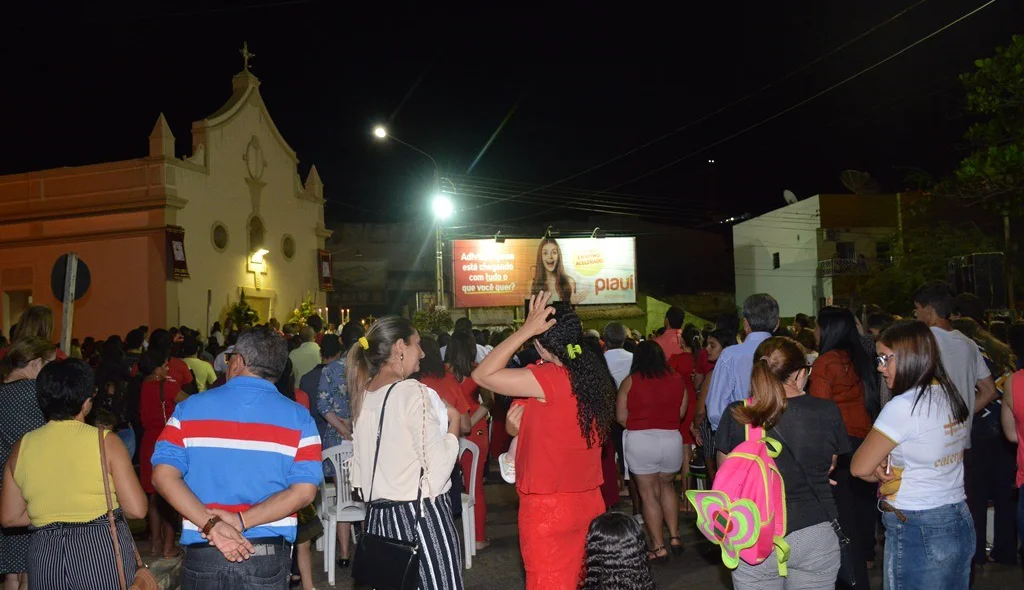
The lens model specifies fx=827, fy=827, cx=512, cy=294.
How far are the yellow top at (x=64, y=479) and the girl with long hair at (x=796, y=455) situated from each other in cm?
289

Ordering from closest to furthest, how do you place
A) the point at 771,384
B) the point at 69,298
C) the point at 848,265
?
the point at 771,384
the point at 69,298
the point at 848,265

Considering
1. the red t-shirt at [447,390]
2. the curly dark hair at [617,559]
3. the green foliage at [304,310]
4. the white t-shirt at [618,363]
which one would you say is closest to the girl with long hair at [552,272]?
the green foliage at [304,310]

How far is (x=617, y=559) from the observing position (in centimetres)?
303

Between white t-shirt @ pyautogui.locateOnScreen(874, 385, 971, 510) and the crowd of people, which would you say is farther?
white t-shirt @ pyautogui.locateOnScreen(874, 385, 971, 510)

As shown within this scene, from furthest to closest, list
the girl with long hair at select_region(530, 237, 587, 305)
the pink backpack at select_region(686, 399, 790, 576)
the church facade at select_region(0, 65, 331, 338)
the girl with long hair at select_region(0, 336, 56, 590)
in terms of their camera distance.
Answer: the girl with long hair at select_region(530, 237, 587, 305) → the church facade at select_region(0, 65, 331, 338) → the girl with long hair at select_region(0, 336, 56, 590) → the pink backpack at select_region(686, 399, 790, 576)

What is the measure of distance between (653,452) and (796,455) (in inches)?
115

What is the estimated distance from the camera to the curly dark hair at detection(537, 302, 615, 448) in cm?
410

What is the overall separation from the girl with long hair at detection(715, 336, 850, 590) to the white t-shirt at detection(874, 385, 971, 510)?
0.92 ft

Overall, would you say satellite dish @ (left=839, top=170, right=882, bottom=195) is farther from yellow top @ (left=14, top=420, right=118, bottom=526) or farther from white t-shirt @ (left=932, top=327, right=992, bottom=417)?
yellow top @ (left=14, top=420, right=118, bottom=526)

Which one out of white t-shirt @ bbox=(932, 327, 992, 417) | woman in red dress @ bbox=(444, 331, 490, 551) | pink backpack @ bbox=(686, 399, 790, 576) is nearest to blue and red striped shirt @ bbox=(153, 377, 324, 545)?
pink backpack @ bbox=(686, 399, 790, 576)

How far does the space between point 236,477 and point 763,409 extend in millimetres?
2298

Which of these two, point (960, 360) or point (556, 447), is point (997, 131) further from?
point (556, 447)

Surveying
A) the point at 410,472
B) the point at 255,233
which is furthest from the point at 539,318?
the point at 255,233

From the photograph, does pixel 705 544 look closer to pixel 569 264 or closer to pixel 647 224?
pixel 569 264
